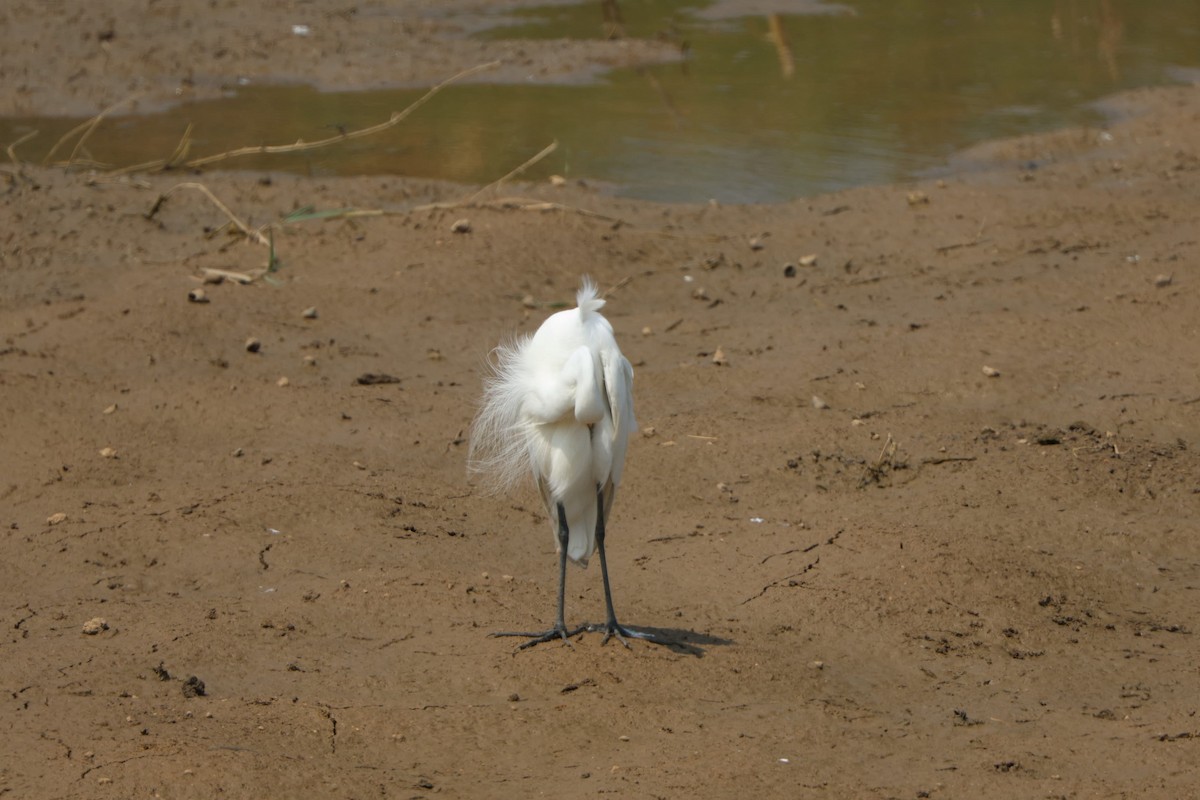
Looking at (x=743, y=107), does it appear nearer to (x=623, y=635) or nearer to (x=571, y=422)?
(x=571, y=422)

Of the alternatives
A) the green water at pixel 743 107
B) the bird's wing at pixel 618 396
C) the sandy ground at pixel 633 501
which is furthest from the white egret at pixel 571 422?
the green water at pixel 743 107

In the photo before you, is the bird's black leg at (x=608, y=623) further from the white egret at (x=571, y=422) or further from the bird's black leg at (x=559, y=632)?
the bird's black leg at (x=559, y=632)

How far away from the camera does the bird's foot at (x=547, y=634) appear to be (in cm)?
484

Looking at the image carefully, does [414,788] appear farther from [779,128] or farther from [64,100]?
[64,100]

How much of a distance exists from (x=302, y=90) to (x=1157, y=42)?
413 inches

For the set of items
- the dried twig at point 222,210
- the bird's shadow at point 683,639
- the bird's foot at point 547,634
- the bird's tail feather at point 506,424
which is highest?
the bird's tail feather at point 506,424

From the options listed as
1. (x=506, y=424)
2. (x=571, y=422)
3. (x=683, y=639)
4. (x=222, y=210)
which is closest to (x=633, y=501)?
(x=506, y=424)

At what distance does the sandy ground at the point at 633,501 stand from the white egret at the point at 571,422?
1.02 feet

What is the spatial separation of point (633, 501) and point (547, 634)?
62.5 inches

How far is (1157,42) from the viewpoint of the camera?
16.8 m

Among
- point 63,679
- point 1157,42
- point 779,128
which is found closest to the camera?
point 63,679

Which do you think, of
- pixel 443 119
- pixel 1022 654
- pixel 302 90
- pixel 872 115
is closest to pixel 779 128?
pixel 872 115

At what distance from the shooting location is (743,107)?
13898 mm

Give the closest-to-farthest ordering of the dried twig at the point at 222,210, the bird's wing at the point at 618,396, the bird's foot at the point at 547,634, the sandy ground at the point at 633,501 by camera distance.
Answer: the sandy ground at the point at 633,501 → the bird's wing at the point at 618,396 → the bird's foot at the point at 547,634 → the dried twig at the point at 222,210
